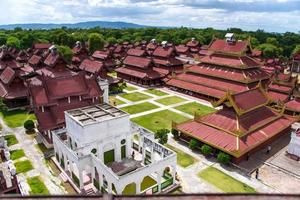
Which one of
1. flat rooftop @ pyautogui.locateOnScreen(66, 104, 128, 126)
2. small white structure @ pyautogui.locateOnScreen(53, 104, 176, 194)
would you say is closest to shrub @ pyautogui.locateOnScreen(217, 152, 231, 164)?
small white structure @ pyautogui.locateOnScreen(53, 104, 176, 194)

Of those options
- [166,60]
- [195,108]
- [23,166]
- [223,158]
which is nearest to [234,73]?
[195,108]

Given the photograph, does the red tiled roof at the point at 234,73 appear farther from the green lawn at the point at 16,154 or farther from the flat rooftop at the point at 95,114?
the green lawn at the point at 16,154

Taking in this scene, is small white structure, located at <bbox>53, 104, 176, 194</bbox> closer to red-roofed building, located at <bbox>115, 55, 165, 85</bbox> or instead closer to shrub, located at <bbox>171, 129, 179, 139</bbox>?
shrub, located at <bbox>171, 129, 179, 139</bbox>

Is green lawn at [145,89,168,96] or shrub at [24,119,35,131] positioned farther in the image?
green lawn at [145,89,168,96]

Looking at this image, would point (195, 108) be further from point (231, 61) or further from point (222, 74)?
point (231, 61)

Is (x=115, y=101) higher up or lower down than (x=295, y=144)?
lower down

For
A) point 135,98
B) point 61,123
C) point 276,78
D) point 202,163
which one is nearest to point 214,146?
point 202,163
